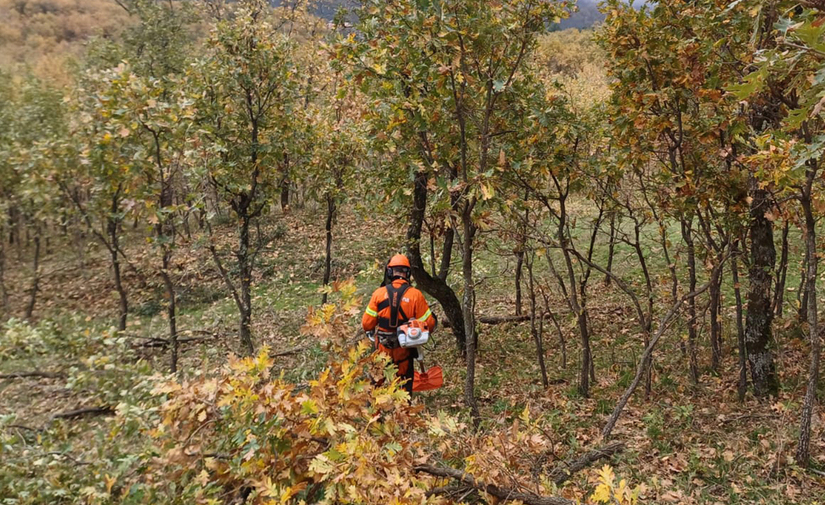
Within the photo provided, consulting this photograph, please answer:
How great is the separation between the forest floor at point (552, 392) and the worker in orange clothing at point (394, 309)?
983 millimetres

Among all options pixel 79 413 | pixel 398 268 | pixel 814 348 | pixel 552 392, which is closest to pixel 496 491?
pixel 79 413

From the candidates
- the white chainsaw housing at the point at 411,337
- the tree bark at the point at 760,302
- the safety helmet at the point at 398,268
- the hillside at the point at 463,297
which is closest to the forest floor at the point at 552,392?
the hillside at the point at 463,297

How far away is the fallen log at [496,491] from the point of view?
121 inches

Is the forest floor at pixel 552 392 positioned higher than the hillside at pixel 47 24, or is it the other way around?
the hillside at pixel 47 24

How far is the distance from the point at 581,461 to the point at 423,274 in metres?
4.78

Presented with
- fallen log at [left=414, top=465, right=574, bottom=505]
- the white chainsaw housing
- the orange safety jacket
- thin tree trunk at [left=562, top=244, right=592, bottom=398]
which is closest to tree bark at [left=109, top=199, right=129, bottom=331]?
the orange safety jacket

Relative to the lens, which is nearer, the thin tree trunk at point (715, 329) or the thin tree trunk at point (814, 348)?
the thin tree trunk at point (814, 348)

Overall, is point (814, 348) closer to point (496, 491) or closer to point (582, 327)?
point (582, 327)

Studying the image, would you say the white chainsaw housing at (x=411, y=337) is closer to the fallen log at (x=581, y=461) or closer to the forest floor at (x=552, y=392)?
the forest floor at (x=552, y=392)

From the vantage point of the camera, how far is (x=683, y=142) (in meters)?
6.16

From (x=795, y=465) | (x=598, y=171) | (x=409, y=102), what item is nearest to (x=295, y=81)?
(x=409, y=102)

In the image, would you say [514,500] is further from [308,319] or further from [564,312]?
[564,312]

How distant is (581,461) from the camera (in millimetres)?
5141

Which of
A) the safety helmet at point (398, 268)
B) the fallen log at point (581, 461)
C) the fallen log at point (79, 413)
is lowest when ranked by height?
the fallen log at point (581, 461)
